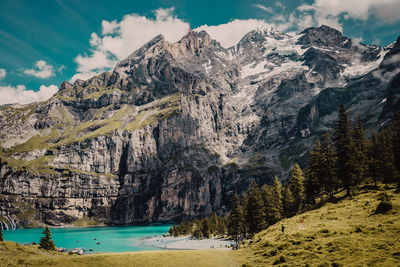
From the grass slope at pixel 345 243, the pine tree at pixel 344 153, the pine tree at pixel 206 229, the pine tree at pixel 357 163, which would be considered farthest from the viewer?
the pine tree at pixel 206 229

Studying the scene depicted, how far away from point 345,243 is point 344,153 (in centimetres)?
3611

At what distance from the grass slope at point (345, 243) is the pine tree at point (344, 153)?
1356cm

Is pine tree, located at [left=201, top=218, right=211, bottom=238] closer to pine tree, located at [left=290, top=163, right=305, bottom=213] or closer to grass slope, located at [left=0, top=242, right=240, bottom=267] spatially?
pine tree, located at [left=290, top=163, right=305, bottom=213]

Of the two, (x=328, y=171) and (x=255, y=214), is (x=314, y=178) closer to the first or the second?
(x=328, y=171)

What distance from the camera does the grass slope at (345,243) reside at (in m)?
27.7

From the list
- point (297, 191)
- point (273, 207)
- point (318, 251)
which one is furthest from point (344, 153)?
point (318, 251)

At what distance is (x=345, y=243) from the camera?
31.9 meters

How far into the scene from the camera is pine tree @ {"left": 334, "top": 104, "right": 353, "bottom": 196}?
6012 centimetres

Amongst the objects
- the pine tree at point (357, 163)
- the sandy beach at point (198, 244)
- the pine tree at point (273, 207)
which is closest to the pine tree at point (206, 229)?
the sandy beach at point (198, 244)

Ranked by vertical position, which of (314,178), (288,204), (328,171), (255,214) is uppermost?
(328,171)

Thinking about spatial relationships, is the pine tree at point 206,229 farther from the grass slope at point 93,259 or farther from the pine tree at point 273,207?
the grass slope at point 93,259

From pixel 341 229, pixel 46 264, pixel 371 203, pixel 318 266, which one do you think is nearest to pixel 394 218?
pixel 341 229

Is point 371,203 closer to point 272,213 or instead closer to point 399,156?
point 399,156

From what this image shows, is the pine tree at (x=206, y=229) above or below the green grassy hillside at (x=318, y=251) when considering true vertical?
below
